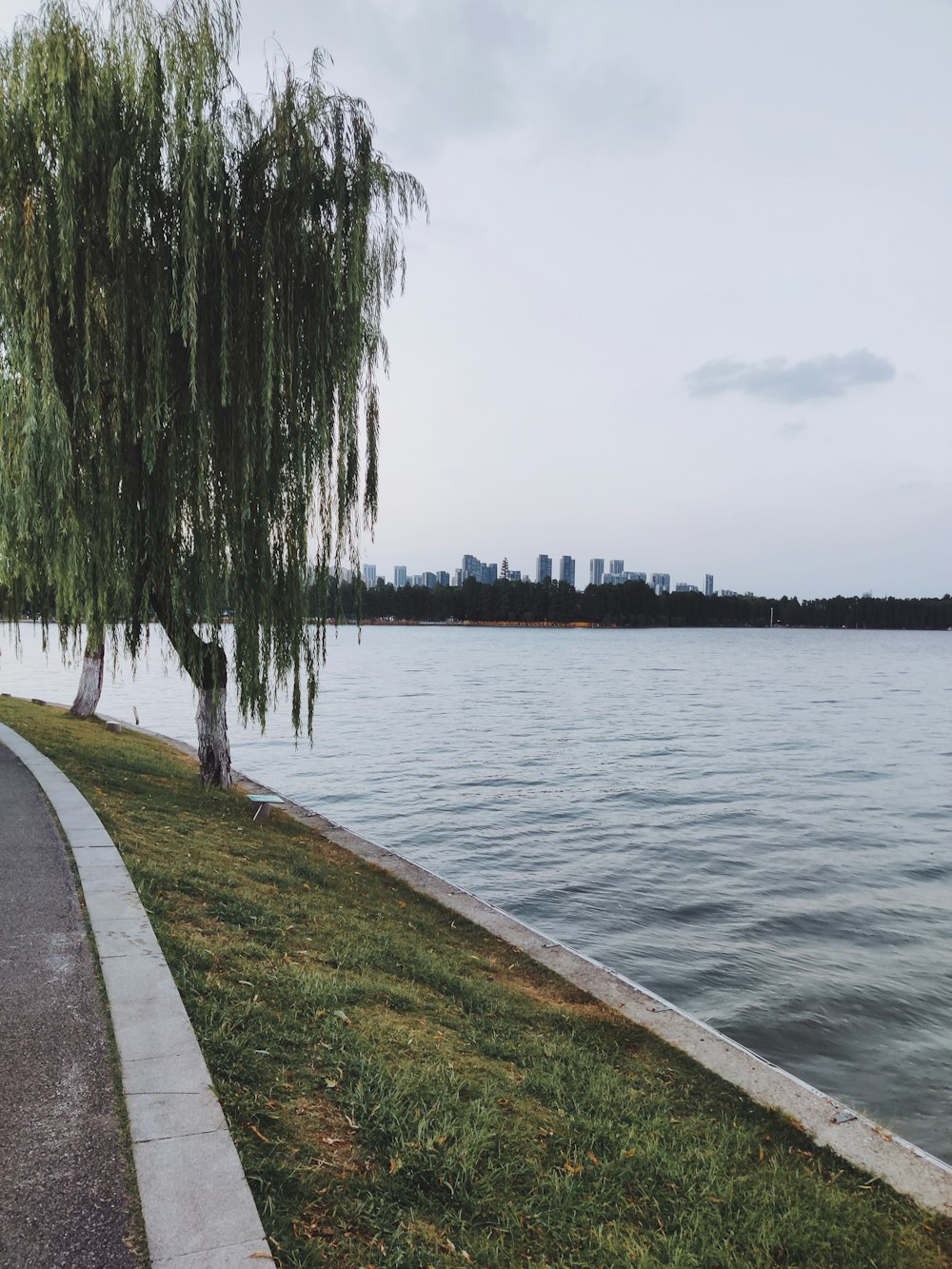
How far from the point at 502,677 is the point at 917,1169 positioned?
58.7 metres

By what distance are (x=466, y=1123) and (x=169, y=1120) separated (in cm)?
149

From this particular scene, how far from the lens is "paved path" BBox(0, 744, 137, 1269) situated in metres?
2.95

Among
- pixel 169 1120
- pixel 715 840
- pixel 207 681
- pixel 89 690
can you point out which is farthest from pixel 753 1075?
pixel 89 690

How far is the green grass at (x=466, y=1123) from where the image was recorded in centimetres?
357

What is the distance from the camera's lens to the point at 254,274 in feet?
32.0

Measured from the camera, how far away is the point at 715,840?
16.4 metres

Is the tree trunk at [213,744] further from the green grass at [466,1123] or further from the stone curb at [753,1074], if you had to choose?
the green grass at [466,1123]

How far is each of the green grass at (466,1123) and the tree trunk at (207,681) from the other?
4.34 metres

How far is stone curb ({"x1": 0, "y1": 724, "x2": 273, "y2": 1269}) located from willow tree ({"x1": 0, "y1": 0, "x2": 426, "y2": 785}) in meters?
5.19

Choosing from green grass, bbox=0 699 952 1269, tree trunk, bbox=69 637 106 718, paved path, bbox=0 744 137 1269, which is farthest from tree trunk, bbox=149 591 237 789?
tree trunk, bbox=69 637 106 718

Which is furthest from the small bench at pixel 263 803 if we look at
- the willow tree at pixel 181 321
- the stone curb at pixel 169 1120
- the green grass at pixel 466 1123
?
the stone curb at pixel 169 1120

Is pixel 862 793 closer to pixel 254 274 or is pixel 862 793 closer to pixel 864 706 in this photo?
pixel 254 274

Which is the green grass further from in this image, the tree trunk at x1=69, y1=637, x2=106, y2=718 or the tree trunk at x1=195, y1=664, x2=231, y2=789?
the tree trunk at x1=69, y1=637, x2=106, y2=718

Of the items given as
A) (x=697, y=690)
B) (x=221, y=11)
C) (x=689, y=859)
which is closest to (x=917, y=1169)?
(x=689, y=859)
